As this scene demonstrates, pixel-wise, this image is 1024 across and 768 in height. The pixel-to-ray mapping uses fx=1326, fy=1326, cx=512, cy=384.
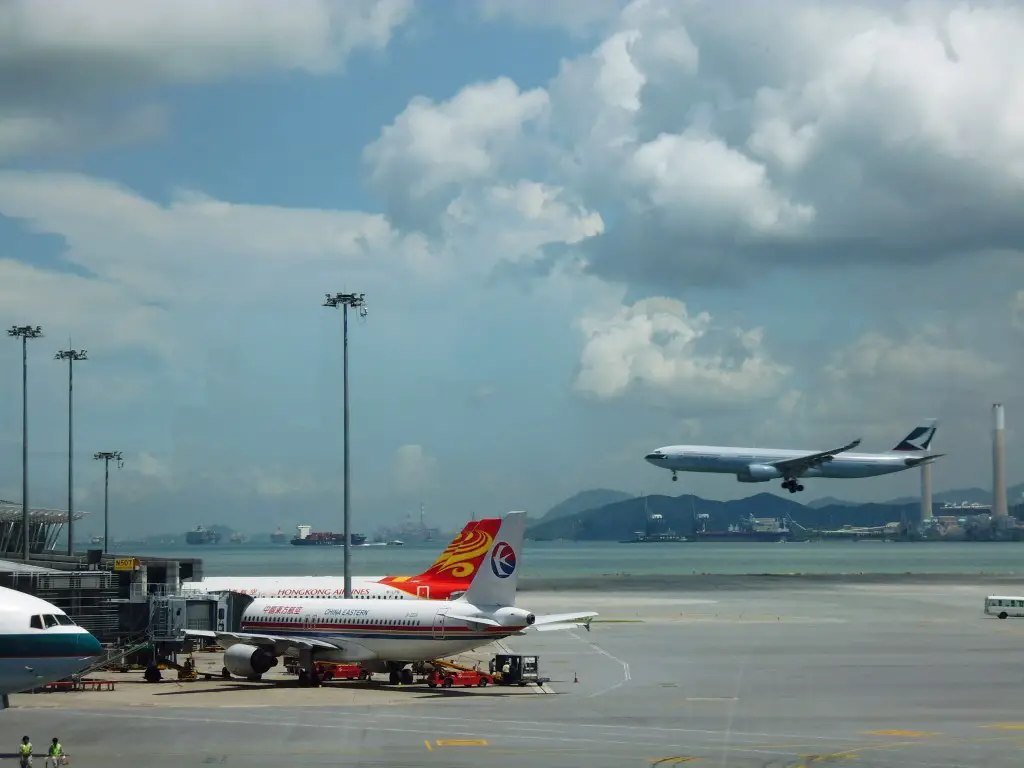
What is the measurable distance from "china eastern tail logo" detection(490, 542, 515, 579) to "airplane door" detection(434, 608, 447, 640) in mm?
3493

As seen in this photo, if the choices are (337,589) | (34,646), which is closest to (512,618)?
(34,646)

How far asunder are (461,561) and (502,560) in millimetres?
12879

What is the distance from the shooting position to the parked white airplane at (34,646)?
1686 inches

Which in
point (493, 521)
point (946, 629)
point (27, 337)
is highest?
point (27, 337)

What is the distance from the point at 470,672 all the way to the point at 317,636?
831 centimetres

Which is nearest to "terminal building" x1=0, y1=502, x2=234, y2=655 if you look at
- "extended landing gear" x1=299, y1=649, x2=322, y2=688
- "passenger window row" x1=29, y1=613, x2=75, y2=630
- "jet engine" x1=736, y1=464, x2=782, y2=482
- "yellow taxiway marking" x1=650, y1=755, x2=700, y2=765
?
"extended landing gear" x1=299, y1=649, x2=322, y2=688

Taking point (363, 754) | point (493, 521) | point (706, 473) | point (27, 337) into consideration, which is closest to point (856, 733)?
point (363, 754)

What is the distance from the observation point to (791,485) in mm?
188875

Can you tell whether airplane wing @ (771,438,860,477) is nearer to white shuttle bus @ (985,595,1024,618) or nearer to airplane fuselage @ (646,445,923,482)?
airplane fuselage @ (646,445,923,482)

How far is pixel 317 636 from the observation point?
70.0 m

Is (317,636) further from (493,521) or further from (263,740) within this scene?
(263,740)

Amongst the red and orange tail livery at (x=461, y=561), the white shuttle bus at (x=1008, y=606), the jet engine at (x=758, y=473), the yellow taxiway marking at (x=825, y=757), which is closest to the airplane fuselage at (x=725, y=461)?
the jet engine at (x=758, y=473)

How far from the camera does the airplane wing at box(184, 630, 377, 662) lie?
225 feet

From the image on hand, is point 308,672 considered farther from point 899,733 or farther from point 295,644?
point 899,733
